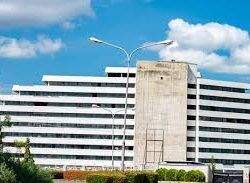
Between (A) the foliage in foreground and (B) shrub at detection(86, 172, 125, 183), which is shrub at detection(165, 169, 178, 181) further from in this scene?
(A) the foliage in foreground

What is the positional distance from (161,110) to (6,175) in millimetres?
114492

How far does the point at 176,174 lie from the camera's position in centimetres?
5581

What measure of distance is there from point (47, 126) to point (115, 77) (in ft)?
64.4

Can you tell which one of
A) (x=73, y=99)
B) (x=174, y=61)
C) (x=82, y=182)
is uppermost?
(x=174, y=61)

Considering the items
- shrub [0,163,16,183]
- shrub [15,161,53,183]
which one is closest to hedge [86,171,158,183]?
shrub [15,161,53,183]

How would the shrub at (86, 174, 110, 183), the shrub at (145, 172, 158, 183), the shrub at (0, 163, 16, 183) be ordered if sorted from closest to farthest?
the shrub at (0, 163, 16, 183) → the shrub at (86, 174, 110, 183) → the shrub at (145, 172, 158, 183)

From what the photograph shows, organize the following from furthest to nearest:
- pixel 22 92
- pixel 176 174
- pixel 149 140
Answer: pixel 22 92
pixel 149 140
pixel 176 174

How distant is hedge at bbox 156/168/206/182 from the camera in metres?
55.4

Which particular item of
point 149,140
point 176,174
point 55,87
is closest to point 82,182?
point 176,174

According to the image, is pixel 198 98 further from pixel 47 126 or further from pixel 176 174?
pixel 176 174

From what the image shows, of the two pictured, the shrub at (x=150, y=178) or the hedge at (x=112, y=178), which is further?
the shrub at (x=150, y=178)

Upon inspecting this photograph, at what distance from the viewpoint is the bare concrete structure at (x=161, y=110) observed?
133 m

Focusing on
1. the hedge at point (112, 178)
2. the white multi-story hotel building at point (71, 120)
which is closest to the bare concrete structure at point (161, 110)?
the white multi-story hotel building at point (71, 120)

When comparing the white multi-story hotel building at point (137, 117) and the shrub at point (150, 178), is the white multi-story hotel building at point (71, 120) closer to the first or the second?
the white multi-story hotel building at point (137, 117)
